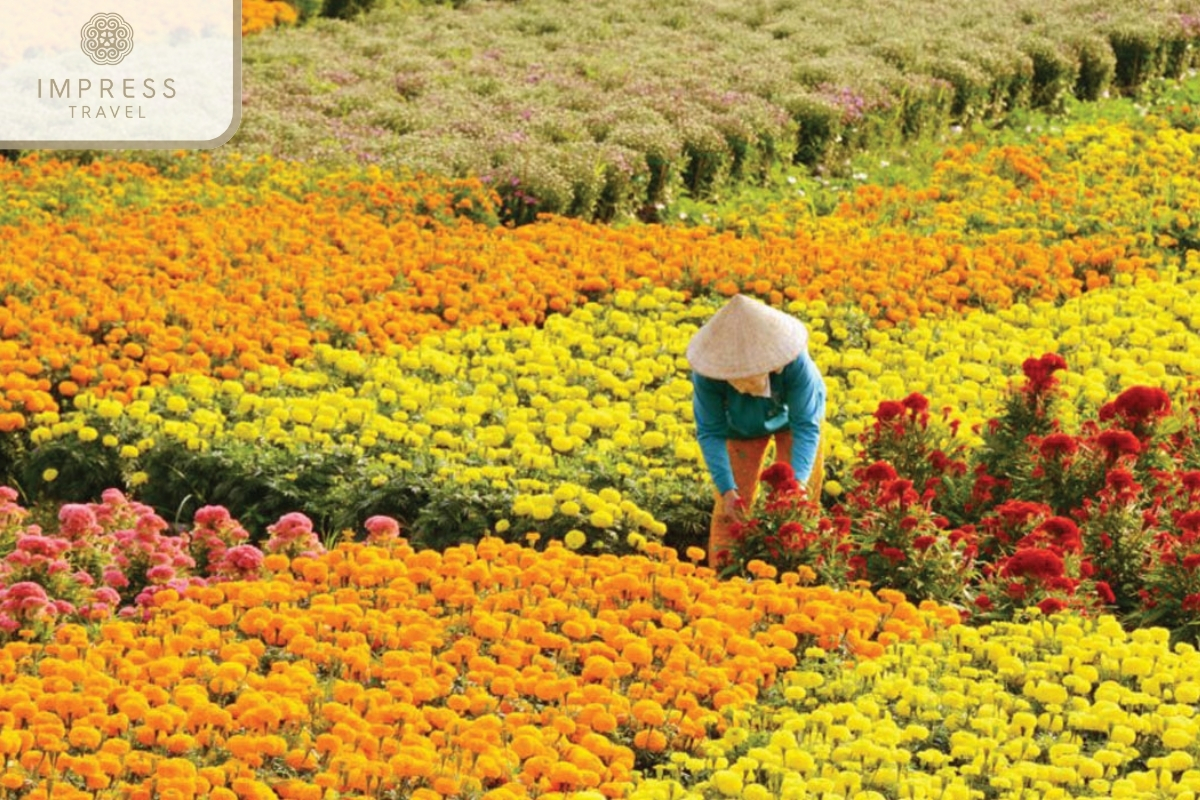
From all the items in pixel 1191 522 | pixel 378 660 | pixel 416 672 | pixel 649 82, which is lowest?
pixel 378 660

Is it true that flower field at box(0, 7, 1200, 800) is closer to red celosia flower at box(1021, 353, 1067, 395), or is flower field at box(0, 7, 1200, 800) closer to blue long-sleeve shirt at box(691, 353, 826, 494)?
red celosia flower at box(1021, 353, 1067, 395)

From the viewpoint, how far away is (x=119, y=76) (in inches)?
559

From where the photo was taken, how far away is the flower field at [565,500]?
17.3 ft

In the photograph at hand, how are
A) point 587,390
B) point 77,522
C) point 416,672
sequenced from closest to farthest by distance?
point 416,672 < point 77,522 < point 587,390

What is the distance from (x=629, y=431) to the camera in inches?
313

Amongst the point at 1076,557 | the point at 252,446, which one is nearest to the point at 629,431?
the point at 252,446

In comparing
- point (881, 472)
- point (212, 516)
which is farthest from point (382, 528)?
point (881, 472)

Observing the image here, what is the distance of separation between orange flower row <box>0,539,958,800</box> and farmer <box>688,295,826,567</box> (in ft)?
1.25

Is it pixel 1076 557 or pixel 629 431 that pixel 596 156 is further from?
pixel 1076 557

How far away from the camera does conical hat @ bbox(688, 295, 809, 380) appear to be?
6723 mm

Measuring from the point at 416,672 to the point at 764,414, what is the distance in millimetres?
2016

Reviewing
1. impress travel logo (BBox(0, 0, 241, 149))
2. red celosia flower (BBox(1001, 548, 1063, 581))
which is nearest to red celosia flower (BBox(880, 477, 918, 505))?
red celosia flower (BBox(1001, 548, 1063, 581))

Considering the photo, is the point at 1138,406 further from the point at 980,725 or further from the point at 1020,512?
the point at 980,725

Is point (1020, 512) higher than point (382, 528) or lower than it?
higher
